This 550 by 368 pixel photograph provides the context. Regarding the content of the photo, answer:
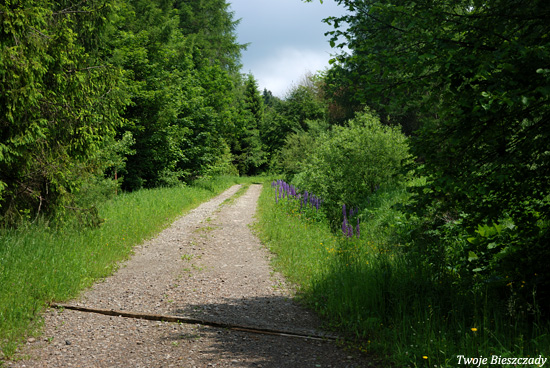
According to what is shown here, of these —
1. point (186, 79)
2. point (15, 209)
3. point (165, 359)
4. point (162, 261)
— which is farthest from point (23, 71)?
point (186, 79)

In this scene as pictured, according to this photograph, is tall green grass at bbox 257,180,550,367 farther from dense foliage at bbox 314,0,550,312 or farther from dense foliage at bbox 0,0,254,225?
dense foliage at bbox 0,0,254,225

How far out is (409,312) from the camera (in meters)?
4.77

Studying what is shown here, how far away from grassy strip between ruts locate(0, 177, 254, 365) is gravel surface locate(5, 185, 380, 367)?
0.79ft

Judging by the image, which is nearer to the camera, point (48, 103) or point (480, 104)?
point (480, 104)

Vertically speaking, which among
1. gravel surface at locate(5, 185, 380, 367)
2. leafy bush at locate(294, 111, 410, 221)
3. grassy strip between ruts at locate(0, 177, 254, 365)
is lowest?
gravel surface at locate(5, 185, 380, 367)

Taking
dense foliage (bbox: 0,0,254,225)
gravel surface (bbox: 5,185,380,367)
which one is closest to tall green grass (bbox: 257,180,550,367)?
gravel surface (bbox: 5,185,380,367)

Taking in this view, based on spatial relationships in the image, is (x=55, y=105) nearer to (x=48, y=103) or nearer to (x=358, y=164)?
(x=48, y=103)

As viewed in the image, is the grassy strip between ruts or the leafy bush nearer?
the grassy strip between ruts

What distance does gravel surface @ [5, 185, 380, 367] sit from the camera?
413cm

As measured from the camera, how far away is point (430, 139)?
439 cm

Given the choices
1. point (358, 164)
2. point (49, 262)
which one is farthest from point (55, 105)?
point (358, 164)

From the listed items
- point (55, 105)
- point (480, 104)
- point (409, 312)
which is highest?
point (55, 105)

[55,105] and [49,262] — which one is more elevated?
[55,105]

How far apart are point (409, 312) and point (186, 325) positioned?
2768 mm
